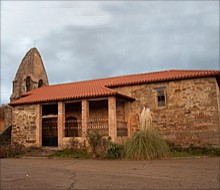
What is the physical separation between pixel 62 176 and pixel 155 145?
15.0ft

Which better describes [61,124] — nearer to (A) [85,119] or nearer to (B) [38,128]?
(A) [85,119]

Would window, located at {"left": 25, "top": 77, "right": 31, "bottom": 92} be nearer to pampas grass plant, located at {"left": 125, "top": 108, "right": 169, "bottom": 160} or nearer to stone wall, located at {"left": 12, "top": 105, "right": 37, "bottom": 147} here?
stone wall, located at {"left": 12, "top": 105, "right": 37, "bottom": 147}

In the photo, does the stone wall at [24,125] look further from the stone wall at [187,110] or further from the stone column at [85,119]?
the stone wall at [187,110]

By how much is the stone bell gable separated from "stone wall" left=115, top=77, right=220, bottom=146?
1036 centimetres

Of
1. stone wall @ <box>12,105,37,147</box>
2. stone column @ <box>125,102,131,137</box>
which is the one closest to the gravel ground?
stone column @ <box>125,102,131,137</box>

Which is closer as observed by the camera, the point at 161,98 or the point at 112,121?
the point at 112,121

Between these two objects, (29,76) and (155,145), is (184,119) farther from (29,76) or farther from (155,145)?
(29,76)

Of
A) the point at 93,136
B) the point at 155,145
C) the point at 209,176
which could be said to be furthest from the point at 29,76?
the point at 209,176

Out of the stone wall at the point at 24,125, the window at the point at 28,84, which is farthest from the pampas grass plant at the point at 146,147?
the window at the point at 28,84

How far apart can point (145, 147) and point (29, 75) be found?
13852 mm

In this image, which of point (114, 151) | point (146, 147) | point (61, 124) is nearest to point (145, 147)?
point (146, 147)

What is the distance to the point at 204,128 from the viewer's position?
12828 millimetres

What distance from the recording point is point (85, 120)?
13320 millimetres

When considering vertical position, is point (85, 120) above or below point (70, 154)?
above
